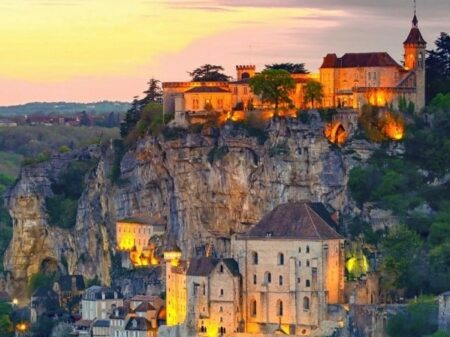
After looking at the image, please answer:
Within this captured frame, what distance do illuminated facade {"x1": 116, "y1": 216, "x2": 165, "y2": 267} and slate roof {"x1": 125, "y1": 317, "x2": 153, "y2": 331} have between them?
9.88m

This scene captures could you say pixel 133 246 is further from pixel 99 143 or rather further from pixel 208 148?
pixel 99 143

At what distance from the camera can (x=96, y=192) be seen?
12719 cm

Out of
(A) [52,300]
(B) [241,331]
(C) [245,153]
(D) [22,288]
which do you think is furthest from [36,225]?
(B) [241,331]

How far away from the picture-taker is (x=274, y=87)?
116m

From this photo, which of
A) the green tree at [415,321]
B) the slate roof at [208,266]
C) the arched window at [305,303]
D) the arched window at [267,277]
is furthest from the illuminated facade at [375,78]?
the green tree at [415,321]

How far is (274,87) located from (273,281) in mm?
14695

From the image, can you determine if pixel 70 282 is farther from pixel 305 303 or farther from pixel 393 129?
pixel 305 303

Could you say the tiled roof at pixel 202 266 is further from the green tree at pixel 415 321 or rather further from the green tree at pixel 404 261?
the green tree at pixel 415 321

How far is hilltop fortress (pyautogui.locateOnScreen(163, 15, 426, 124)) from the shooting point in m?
115

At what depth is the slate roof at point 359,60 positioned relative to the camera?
116 metres

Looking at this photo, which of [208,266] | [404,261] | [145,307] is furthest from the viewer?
[145,307]

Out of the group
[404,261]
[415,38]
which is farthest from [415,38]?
[404,261]

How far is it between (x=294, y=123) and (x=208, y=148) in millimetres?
5196

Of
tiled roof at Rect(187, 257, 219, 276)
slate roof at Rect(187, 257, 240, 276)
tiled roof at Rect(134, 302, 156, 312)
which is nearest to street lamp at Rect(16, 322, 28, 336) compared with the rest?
tiled roof at Rect(134, 302, 156, 312)
